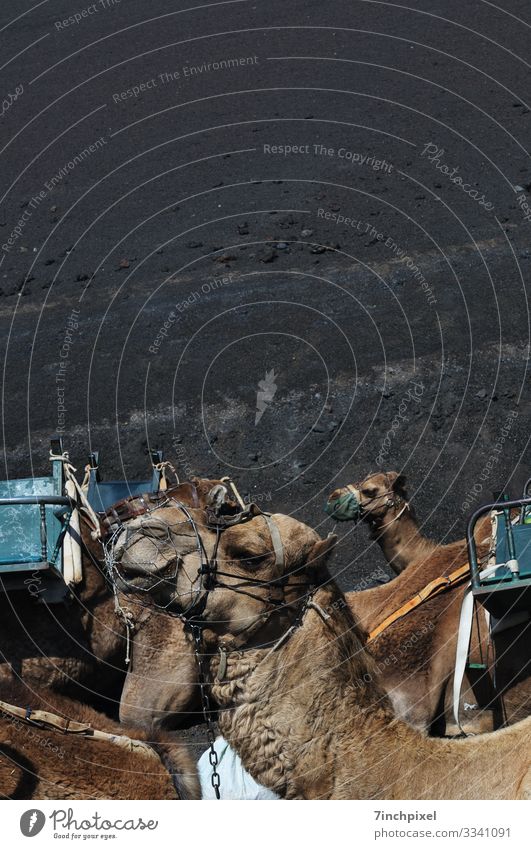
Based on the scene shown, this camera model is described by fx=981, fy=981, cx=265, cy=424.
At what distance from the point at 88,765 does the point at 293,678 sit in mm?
1449

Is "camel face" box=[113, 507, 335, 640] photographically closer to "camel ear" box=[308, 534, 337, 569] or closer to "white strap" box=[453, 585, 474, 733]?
"camel ear" box=[308, 534, 337, 569]

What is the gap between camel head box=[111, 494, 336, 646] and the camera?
6375mm

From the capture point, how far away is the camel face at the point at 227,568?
251 inches

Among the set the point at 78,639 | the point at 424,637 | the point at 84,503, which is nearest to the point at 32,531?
the point at 84,503

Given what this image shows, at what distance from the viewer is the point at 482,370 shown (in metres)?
12.1

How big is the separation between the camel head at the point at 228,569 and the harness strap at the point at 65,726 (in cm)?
94

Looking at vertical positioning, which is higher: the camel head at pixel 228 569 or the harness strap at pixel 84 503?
the harness strap at pixel 84 503

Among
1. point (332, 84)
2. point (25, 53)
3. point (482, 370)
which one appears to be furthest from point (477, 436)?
point (25, 53)

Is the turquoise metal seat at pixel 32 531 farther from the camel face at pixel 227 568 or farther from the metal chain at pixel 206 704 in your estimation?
the metal chain at pixel 206 704

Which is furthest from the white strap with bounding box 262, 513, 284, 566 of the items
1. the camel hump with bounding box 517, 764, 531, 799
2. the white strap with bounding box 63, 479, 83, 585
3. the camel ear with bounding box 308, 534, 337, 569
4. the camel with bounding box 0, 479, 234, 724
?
the camel hump with bounding box 517, 764, 531, 799

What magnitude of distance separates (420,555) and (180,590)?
3.46m

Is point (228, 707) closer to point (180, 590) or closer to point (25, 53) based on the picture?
point (180, 590)

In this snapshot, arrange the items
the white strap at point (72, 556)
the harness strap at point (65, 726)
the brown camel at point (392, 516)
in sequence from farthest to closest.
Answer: the brown camel at point (392, 516)
the white strap at point (72, 556)
the harness strap at point (65, 726)

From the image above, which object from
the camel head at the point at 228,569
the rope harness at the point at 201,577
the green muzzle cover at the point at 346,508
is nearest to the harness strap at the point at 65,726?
the rope harness at the point at 201,577
